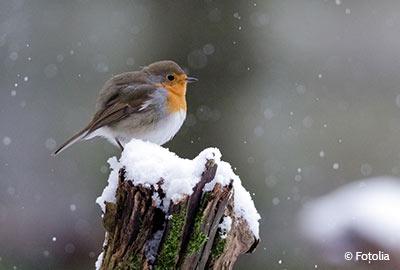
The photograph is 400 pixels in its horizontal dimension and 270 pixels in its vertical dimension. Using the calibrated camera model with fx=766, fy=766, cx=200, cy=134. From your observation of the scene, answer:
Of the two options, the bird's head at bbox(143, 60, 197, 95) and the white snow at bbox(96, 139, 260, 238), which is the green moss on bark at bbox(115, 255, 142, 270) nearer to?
the white snow at bbox(96, 139, 260, 238)

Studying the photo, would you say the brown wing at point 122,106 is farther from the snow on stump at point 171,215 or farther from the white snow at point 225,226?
the white snow at point 225,226

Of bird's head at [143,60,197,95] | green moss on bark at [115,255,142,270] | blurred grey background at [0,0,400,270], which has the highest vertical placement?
blurred grey background at [0,0,400,270]

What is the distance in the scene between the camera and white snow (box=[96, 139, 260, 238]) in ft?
8.43

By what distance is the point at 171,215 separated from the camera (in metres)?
2.55

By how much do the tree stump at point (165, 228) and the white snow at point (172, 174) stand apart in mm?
24

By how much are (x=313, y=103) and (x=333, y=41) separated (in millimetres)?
1397

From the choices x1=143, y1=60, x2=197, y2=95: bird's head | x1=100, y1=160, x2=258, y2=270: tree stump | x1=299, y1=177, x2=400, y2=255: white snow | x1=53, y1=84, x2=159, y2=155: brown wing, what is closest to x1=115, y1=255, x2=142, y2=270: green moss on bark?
x1=100, y1=160, x2=258, y2=270: tree stump

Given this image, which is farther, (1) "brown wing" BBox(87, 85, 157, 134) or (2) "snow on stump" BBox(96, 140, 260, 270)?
(1) "brown wing" BBox(87, 85, 157, 134)

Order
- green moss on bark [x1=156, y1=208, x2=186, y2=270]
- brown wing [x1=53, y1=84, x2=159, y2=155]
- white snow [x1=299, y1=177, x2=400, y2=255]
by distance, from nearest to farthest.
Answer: green moss on bark [x1=156, y1=208, x2=186, y2=270] → brown wing [x1=53, y1=84, x2=159, y2=155] → white snow [x1=299, y1=177, x2=400, y2=255]

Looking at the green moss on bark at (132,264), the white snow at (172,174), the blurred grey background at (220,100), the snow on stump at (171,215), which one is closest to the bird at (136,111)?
the white snow at (172,174)

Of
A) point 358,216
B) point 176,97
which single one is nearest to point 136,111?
point 176,97

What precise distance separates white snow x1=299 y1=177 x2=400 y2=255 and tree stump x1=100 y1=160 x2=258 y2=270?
4.00 meters

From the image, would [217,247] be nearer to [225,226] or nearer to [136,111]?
[225,226]

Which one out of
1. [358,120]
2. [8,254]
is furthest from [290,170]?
[8,254]
